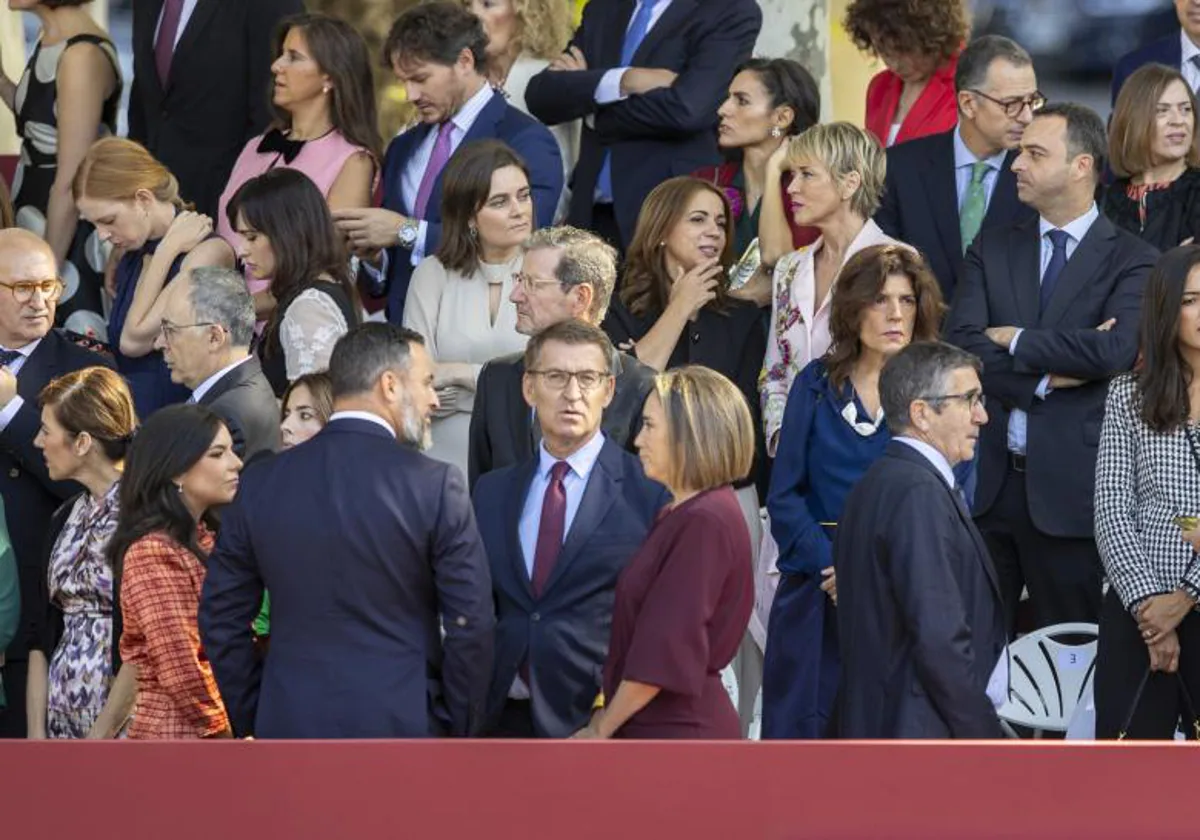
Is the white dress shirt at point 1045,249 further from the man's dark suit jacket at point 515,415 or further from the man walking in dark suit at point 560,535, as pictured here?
the man walking in dark suit at point 560,535

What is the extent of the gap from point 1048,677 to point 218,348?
243cm

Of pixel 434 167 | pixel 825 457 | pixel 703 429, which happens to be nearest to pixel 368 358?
pixel 703 429

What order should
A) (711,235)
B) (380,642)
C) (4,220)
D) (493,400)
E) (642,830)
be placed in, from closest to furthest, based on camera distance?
1. (642,830)
2. (380,642)
3. (493,400)
4. (711,235)
5. (4,220)

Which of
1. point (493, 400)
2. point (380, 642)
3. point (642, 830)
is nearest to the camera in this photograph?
point (642, 830)

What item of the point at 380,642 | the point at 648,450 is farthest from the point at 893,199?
the point at 380,642

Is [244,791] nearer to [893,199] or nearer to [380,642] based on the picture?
[380,642]

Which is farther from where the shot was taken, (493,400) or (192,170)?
(192,170)

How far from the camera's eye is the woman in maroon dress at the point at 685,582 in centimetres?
597

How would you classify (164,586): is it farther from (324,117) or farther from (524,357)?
(324,117)

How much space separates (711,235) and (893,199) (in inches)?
24.7

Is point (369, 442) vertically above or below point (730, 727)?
above

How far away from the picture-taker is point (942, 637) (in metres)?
6.18

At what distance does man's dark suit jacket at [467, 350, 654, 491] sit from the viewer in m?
7.02

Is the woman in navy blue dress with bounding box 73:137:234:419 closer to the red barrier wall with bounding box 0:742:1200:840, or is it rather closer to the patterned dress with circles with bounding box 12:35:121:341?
the patterned dress with circles with bounding box 12:35:121:341
